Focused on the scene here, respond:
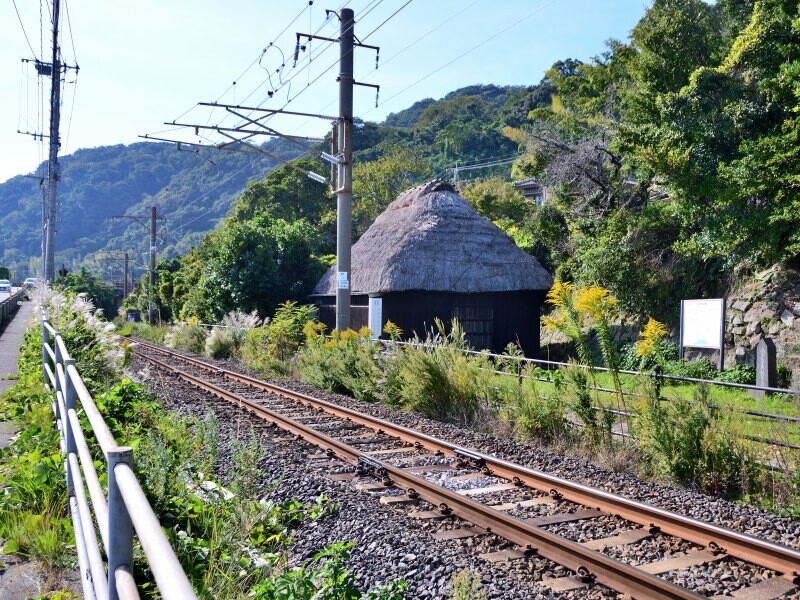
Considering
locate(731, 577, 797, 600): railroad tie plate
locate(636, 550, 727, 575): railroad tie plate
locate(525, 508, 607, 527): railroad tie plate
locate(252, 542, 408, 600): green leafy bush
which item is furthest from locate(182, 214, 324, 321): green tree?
locate(731, 577, 797, 600): railroad tie plate

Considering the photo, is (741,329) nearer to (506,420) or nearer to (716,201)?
(716,201)

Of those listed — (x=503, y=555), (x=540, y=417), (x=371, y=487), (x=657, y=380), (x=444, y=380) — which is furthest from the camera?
(x=444, y=380)

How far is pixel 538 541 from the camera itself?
5301mm

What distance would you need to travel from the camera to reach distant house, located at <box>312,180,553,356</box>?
71.3 feet

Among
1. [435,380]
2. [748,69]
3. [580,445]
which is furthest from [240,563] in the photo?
[748,69]

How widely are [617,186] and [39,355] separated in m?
17.0

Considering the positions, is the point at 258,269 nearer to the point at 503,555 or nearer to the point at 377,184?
the point at 503,555

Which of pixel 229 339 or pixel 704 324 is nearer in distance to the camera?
Answer: pixel 704 324

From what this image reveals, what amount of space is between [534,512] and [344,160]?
40.9ft

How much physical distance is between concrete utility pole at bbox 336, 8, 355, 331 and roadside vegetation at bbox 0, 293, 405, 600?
9.09m

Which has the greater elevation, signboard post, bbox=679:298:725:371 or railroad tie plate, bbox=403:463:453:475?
signboard post, bbox=679:298:725:371

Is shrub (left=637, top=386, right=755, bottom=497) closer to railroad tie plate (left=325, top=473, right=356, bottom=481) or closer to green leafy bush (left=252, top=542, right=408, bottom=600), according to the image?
railroad tie plate (left=325, top=473, right=356, bottom=481)

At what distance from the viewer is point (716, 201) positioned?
16.1 metres

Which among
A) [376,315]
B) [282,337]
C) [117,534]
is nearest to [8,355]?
[282,337]
